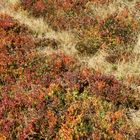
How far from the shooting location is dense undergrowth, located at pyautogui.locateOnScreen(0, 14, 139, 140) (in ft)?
29.1

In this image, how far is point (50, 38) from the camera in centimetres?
1404

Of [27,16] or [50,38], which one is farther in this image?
[27,16]

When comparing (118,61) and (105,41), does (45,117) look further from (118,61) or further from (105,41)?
(105,41)

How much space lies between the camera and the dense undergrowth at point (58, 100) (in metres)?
8.86

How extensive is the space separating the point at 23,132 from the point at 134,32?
6600 millimetres

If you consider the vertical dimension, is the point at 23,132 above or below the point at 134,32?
below

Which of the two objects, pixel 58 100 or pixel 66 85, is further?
pixel 66 85

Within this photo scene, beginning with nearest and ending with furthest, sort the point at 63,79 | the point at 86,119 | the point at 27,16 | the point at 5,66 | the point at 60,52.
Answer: the point at 86,119
the point at 63,79
the point at 5,66
the point at 60,52
the point at 27,16

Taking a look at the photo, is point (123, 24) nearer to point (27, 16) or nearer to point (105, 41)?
point (105, 41)

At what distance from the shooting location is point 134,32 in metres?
13.8

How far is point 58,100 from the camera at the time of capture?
32.3 feet

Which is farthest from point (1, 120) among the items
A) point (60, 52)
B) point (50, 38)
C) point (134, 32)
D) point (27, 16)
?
point (27, 16)

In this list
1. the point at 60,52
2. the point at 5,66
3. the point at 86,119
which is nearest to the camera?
the point at 86,119

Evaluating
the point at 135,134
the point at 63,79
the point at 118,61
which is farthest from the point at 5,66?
the point at 135,134
